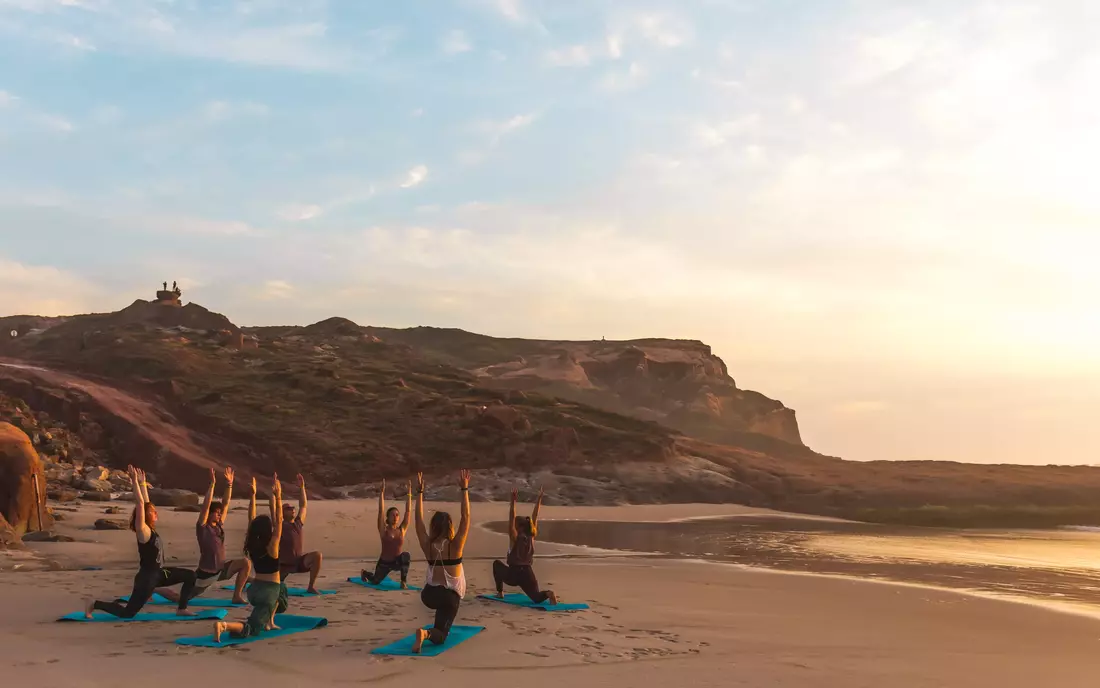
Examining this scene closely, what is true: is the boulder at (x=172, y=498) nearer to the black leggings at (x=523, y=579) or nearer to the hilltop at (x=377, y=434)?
the hilltop at (x=377, y=434)

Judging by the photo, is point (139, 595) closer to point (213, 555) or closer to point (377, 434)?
point (213, 555)

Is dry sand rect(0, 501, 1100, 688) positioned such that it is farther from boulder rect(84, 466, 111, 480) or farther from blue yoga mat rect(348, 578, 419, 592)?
boulder rect(84, 466, 111, 480)

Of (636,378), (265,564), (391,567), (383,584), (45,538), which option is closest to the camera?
(265,564)

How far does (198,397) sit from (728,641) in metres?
52.5

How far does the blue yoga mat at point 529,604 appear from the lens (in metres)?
12.1

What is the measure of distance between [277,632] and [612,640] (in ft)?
12.5

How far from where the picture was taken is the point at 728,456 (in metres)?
70.8

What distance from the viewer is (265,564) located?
371 inches

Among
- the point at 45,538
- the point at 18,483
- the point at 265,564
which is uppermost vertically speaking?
the point at 18,483

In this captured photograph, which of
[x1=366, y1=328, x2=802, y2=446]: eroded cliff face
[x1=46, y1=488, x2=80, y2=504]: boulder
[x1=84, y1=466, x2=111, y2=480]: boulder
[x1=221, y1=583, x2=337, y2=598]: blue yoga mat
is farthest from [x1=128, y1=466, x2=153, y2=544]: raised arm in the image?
[x1=366, y1=328, x2=802, y2=446]: eroded cliff face

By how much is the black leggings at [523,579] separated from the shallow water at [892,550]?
9.55 metres

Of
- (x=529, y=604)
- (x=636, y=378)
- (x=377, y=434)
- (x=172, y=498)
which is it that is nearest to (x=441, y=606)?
(x=529, y=604)

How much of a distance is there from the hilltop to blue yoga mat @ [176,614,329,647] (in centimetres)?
3522

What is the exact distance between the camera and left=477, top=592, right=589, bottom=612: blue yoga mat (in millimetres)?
12111
